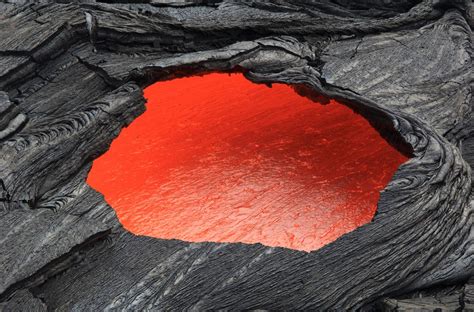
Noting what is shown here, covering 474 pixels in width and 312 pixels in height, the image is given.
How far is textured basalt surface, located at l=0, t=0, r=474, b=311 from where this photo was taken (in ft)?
11.0

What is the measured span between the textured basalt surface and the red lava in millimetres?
460

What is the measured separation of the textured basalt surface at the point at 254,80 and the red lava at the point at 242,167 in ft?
1.51

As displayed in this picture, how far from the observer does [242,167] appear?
4.86 m

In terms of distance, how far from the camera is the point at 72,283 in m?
3.41

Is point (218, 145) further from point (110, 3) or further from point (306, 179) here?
point (110, 3)

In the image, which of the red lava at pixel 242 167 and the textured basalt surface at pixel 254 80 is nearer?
the textured basalt surface at pixel 254 80

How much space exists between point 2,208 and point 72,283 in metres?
0.66

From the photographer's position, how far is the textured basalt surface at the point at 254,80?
11.0 ft

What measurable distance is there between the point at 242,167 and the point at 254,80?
2.35 feet

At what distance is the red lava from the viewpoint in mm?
4227

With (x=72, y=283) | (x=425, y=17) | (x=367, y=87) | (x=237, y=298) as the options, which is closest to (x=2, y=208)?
(x=72, y=283)

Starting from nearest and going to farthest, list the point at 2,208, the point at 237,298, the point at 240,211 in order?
the point at 237,298 → the point at 2,208 → the point at 240,211

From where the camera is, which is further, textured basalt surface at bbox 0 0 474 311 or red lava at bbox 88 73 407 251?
red lava at bbox 88 73 407 251

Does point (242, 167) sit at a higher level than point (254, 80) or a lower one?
lower
